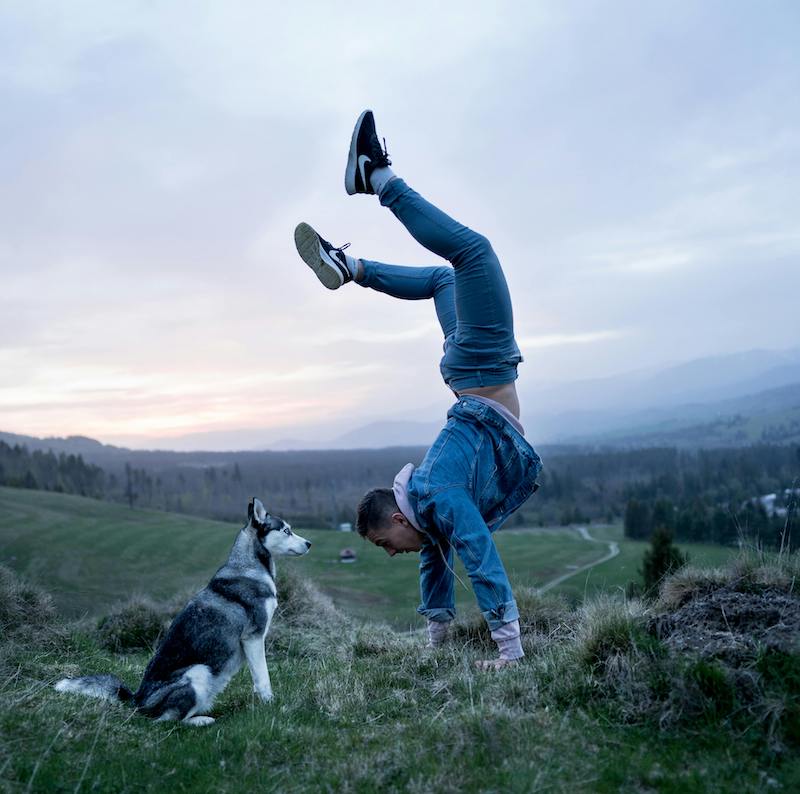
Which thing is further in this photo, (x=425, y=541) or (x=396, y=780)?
(x=425, y=541)

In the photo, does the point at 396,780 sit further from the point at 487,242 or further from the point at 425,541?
the point at 487,242

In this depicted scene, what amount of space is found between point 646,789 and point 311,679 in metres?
3.45

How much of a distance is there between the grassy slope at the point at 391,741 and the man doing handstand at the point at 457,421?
788 mm

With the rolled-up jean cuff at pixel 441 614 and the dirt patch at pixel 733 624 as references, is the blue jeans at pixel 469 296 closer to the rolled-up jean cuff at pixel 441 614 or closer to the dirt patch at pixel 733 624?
the rolled-up jean cuff at pixel 441 614

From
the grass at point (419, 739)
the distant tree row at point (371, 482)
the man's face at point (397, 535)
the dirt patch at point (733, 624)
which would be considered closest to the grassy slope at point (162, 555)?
the distant tree row at point (371, 482)

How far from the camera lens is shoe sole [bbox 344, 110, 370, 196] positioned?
6.45m

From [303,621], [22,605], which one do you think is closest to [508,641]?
[303,621]

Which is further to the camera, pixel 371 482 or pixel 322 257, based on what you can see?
pixel 371 482

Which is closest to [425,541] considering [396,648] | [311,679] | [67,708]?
[396,648]

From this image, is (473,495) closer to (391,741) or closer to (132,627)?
(391,741)

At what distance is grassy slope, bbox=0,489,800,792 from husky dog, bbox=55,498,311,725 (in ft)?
0.65

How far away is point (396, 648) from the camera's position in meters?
6.86

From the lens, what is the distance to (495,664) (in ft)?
18.7

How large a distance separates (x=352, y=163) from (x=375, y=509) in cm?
310
